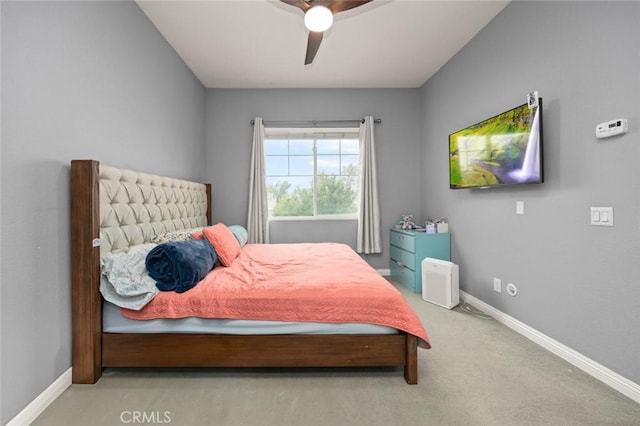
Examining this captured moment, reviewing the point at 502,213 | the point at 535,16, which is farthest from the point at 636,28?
the point at 502,213

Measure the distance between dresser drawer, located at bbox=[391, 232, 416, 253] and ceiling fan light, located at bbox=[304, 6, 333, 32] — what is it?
2486mm

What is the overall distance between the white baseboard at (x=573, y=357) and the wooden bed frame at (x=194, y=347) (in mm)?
1159

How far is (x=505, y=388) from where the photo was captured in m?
1.65

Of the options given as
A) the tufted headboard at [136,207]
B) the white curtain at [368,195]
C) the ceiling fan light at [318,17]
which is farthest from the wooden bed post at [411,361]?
the white curtain at [368,195]

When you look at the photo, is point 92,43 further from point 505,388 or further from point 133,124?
point 505,388

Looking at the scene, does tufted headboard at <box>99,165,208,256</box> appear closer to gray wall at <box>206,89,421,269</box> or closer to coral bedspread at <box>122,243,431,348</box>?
coral bedspread at <box>122,243,431,348</box>

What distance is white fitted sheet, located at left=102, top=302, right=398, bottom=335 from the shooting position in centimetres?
170

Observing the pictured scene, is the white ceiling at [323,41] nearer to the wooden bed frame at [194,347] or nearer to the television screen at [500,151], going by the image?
the television screen at [500,151]

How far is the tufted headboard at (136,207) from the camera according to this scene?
181 centimetres

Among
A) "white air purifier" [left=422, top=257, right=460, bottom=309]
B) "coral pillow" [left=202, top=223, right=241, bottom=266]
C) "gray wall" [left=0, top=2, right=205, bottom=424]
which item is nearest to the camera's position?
"gray wall" [left=0, top=2, right=205, bottom=424]

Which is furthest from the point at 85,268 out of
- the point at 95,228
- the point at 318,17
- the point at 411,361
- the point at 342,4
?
the point at 342,4

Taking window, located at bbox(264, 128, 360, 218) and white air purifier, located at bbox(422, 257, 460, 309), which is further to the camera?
Answer: window, located at bbox(264, 128, 360, 218)

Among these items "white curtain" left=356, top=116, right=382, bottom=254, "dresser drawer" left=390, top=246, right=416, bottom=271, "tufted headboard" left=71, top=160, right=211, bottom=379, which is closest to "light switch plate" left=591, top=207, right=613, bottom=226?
"dresser drawer" left=390, top=246, right=416, bottom=271

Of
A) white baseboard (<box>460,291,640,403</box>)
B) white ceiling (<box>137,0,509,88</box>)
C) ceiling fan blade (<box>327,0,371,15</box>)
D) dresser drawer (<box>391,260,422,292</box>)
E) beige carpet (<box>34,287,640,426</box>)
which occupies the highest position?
white ceiling (<box>137,0,509,88</box>)
